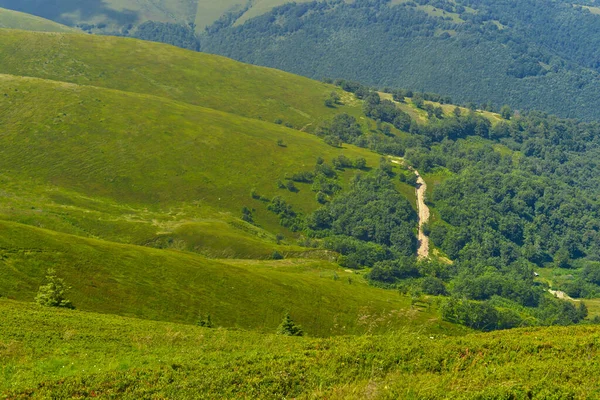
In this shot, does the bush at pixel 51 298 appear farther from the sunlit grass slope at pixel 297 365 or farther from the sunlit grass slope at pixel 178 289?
the sunlit grass slope at pixel 297 365

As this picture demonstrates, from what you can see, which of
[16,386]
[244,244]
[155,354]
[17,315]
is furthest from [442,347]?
[244,244]

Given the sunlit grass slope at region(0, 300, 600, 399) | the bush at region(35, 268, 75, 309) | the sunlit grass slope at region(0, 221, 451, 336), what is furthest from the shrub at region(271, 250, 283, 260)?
the sunlit grass slope at region(0, 300, 600, 399)

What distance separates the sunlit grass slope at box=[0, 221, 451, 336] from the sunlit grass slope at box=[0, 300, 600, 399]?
30446 millimetres

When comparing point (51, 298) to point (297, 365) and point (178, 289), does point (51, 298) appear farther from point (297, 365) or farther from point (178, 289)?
point (297, 365)

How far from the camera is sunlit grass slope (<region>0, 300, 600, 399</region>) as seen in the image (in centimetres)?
3294

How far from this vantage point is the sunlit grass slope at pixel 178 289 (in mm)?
78250

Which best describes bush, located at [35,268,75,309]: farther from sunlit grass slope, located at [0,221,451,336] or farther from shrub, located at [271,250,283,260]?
shrub, located at [271,250,283,260]

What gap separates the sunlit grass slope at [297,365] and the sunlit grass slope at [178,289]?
30446mm

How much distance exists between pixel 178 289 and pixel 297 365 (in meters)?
58.1

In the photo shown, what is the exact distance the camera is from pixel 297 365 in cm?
3706

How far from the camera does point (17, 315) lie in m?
48.2

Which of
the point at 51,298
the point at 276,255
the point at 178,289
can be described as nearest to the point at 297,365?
the point at 51,298

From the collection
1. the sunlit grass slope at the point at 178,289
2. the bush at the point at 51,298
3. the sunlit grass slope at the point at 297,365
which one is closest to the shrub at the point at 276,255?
the sunlit grass slope at the point at 178,289

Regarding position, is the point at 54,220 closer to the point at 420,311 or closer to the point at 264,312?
the point at 264,312
